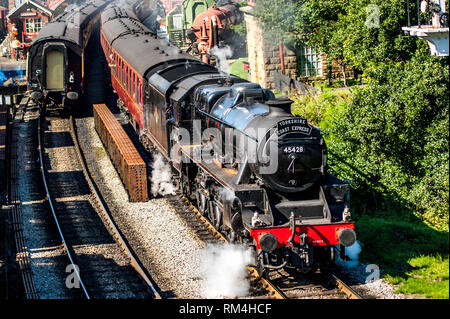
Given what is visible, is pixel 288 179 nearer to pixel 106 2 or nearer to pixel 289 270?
pixel 289 270

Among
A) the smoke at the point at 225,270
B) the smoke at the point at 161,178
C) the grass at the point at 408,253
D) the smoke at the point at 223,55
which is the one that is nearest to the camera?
the grass at the point at 408,253

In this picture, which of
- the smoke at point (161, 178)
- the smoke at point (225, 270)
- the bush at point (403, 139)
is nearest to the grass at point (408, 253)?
the bush at point (403, 139)

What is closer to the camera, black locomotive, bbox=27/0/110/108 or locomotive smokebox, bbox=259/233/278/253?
locomotive smokebox, bbox=259/233/278/253

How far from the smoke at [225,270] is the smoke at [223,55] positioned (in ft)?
67.2

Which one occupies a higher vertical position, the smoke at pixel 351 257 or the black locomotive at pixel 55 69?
the black locomotive at pixel 55 69

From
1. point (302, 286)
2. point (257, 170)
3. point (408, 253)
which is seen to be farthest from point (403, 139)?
point (302, 286)

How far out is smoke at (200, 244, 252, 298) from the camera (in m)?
11.0

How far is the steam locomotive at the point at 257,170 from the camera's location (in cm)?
1085

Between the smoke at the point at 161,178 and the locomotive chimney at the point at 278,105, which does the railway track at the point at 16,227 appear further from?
the locomotive chimney at the point at 278,105

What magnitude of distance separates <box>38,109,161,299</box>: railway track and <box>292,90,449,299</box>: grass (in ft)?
14.7

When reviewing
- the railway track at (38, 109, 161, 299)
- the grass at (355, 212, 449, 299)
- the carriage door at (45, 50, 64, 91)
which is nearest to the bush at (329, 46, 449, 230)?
the grass at (355, 212, 449, 299)

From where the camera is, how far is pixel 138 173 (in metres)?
16.5

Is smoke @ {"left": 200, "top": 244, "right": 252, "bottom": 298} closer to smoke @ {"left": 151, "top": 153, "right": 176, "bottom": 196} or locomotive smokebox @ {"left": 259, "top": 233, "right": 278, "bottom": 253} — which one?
locomotive smokebox @ {"left": 259, "top": 233, "right": 278, "bottom": 253}
